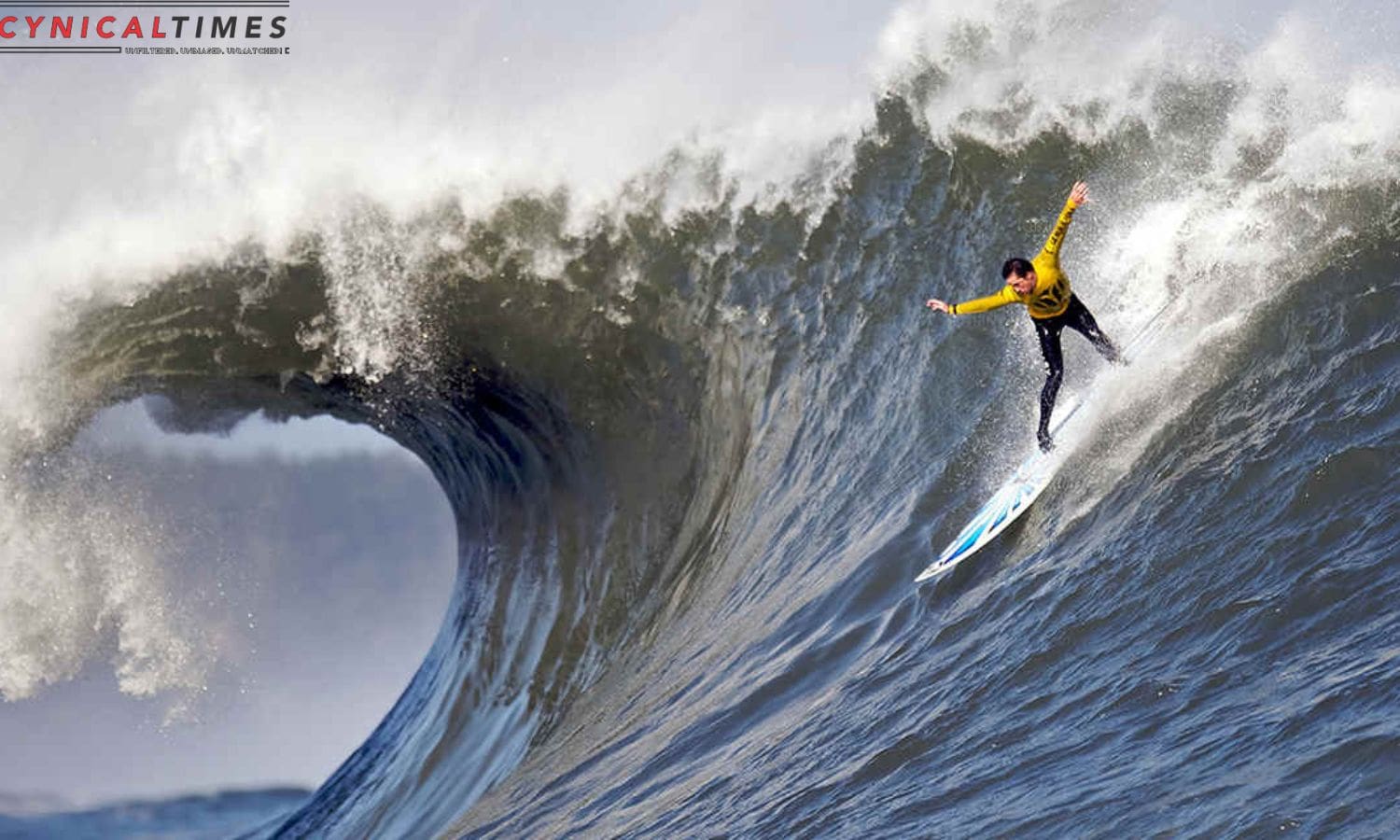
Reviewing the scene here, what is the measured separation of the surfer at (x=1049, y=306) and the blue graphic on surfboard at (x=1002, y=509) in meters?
0.18

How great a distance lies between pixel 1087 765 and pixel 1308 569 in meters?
1.46

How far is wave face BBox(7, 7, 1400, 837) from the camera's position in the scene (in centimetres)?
580

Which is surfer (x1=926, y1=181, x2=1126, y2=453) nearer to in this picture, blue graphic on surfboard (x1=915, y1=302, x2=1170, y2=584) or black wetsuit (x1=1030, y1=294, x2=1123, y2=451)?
black wetsuit (x1=1030, y1=294, x2=1123, y2=451)

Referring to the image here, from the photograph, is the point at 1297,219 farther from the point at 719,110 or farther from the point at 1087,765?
the point at 719,110

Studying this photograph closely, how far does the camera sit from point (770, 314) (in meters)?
12.0

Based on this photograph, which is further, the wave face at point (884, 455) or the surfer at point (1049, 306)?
the surfer at point (1049, 306)

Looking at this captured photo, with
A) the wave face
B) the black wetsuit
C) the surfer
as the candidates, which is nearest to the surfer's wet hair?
the surfer

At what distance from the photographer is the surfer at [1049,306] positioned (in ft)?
28.0

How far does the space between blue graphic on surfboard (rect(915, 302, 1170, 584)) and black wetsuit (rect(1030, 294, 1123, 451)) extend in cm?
17

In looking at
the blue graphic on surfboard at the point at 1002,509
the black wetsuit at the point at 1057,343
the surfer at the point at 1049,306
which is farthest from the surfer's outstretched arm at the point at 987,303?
the blue graphic on surfboard at the point at 1002,509

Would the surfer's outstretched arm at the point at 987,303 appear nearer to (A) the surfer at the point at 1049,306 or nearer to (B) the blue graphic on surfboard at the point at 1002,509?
(A) the surfer at the point at 1049,306

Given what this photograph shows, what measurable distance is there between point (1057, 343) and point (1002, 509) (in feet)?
3.81

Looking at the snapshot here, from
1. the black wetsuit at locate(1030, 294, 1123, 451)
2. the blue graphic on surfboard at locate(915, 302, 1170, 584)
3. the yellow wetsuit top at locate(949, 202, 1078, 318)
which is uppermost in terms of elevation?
the yellow wetsuit top at locate(949, 202, 1078, 318)

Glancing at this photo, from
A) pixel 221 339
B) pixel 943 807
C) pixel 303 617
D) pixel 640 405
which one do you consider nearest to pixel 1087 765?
pixel 943 807
